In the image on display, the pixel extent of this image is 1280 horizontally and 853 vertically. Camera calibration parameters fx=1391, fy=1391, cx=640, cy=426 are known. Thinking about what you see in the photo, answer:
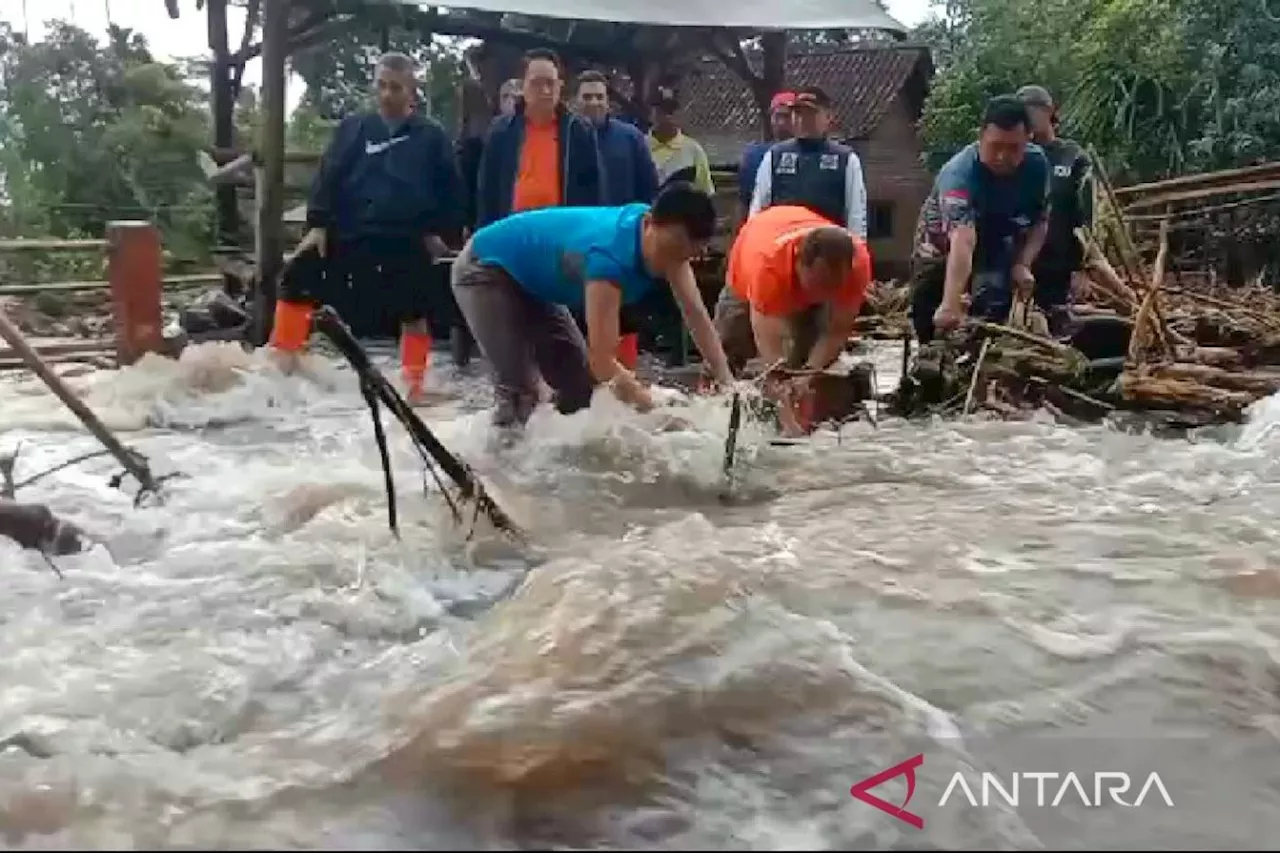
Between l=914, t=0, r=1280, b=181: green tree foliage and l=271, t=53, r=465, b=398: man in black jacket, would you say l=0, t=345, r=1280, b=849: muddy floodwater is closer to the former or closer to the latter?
l=271, t=53, r=465, b=398: man in black jacket

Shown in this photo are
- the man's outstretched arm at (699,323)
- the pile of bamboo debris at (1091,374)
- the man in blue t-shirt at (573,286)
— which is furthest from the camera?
the pile of bamboo debris at (1091,374)

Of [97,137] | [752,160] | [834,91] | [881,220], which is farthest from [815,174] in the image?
[834,91]

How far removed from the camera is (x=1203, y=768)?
8.86 feet

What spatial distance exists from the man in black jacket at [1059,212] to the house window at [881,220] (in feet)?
46.9

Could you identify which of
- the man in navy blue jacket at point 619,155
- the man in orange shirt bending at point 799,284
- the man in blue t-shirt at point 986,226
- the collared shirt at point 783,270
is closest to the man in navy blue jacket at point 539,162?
the man in navy blue jacket at point 619,155

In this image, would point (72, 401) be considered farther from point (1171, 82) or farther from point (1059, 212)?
point (1171, 82)

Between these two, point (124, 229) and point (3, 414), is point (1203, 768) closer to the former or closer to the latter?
point (3, 414)

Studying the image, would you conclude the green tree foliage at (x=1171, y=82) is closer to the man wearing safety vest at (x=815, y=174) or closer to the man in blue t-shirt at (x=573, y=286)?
the man wearing safety vest at (x=815, y=174)

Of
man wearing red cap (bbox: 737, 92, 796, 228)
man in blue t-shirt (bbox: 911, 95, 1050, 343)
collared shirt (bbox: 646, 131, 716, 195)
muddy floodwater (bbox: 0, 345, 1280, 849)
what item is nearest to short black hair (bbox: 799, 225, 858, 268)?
muddy floodwater (bbox: 0, 345, 1280, 849)

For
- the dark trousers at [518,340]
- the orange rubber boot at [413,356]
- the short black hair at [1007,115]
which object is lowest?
the orange rubber boot at [413,356]

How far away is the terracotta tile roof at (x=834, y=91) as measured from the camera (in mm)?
22797

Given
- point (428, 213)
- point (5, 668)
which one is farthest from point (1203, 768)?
point (428, 213)

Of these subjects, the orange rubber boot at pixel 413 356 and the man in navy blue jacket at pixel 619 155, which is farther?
the orange rubber boot at pixel 413 356

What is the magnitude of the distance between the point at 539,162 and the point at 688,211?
8.26 ft
